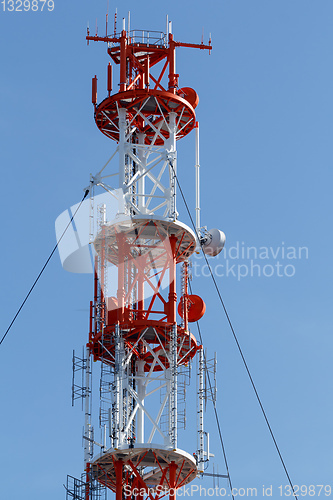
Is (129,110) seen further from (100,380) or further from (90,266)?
(100,380)

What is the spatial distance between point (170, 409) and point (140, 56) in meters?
23.1

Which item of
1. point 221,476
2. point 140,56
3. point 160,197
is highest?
point 140,56

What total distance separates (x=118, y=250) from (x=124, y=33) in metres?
14.4

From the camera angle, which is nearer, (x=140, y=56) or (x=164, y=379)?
(x=164, y=379)

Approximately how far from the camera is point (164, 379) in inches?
4171

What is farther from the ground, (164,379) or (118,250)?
(118,250)

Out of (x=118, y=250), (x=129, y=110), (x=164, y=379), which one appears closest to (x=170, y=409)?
(x=164, y=379)

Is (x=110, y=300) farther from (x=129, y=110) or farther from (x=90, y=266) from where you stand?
(x=129, y=110)

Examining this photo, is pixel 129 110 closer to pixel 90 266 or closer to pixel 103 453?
pixel 90 266

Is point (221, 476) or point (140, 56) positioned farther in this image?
point (140, 56)

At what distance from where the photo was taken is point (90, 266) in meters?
111

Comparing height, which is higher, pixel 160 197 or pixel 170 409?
pixel 160 197

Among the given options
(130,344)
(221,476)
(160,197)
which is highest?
(160,197)

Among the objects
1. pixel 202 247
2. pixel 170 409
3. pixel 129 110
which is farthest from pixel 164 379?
pixel 129 110
